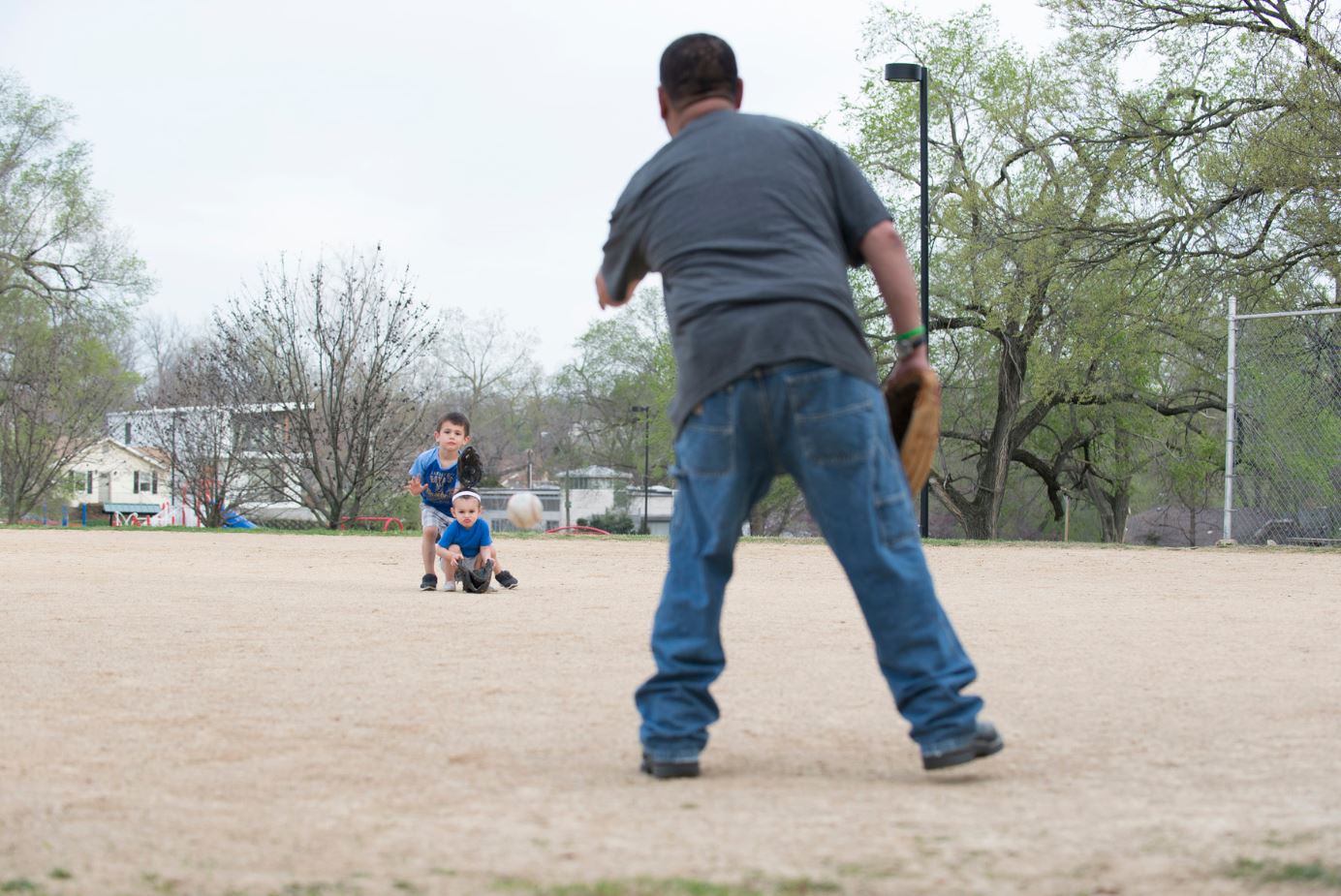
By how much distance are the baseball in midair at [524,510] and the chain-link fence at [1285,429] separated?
993 centimetres

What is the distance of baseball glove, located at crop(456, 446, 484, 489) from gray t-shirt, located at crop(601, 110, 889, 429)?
6.34 m

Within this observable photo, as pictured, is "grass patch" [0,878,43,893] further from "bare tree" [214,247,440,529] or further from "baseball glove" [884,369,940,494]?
"bare tree" [214,247,440,529]

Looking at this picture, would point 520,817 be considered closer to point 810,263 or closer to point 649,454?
point 810,263

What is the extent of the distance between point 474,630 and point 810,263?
3866 mm

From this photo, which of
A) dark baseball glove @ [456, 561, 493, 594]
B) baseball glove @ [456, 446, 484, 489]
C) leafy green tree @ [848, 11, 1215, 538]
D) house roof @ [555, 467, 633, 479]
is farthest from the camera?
house roof @ [555, 467, 633, 479]

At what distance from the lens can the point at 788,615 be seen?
801cm

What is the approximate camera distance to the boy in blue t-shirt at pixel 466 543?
9992mm

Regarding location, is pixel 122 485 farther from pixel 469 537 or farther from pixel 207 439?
pixel 469 537

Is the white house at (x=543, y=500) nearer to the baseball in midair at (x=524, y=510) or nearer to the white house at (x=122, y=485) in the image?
the white house at (x=122, y=485)

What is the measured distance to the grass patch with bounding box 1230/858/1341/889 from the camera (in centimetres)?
245

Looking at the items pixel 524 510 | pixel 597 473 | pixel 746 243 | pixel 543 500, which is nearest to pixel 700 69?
pixel 746 243

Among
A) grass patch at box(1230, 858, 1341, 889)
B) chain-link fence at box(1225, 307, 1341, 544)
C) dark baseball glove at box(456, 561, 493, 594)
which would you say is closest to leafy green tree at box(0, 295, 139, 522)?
chain-link fence at box(1225, 307, 1341, 544)

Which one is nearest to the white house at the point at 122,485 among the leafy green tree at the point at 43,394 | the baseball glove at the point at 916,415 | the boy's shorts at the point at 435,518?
the leafy green tree at the point at 43,394

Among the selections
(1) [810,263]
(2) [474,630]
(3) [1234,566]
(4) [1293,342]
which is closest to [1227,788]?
(1) [810,263]
